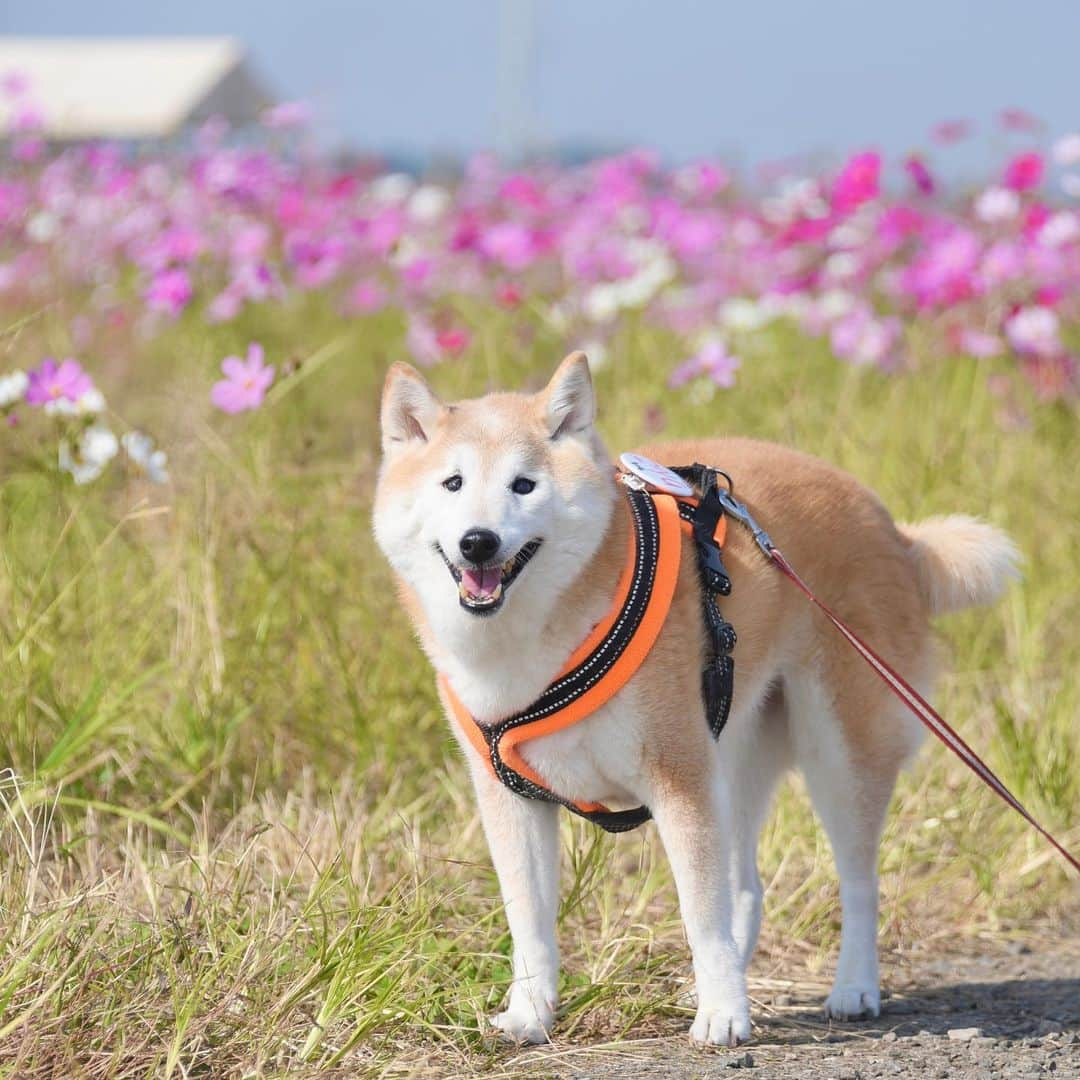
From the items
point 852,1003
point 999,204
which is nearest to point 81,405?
point 852,1003

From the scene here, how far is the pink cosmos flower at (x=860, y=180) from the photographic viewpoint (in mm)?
6430

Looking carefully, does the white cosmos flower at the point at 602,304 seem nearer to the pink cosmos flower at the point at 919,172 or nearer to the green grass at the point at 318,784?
the green grass at the point at 318,784

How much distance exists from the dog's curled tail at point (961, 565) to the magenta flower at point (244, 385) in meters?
1.69

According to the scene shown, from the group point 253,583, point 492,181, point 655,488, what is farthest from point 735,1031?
point 492,181

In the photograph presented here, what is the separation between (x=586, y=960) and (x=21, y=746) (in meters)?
1.53

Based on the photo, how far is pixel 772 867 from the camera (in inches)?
175

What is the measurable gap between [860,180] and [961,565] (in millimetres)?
2889

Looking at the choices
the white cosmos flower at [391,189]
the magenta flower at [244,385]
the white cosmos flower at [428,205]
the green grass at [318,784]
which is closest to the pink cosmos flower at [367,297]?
the white cosmos flower at [428,205]

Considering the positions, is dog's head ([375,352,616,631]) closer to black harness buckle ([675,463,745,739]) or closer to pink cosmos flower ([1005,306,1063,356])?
black harness buckle ([675,463,745,739])

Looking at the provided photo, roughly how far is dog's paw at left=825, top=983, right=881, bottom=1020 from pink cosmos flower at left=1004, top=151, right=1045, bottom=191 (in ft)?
12.5

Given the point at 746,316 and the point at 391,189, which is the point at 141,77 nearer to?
the point at 391,189

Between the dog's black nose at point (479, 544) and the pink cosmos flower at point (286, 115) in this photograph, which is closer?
the dog's black nose at point (479, 544)

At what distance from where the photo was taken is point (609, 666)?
3.17 metres

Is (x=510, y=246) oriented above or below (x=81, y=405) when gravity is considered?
above
